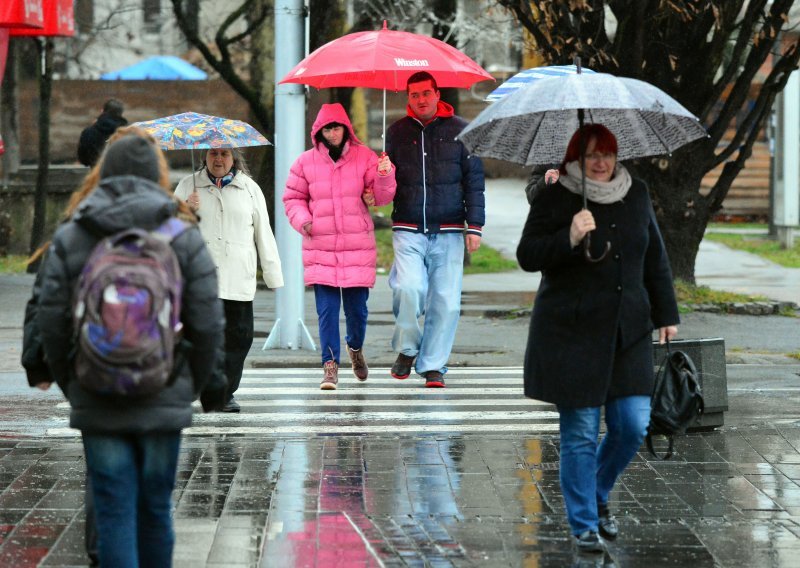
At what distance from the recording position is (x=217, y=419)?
27.7 ft

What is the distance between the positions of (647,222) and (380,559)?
5.69 feet

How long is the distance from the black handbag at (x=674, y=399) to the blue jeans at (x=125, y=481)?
8.04 ft

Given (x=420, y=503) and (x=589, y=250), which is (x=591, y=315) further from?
(x=420, y=503)

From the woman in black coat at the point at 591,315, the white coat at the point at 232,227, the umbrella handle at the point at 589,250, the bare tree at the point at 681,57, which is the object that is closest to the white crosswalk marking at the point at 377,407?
the white coat at the point at 232,227

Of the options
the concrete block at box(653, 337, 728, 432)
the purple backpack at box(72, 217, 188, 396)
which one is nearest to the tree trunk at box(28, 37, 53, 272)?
the concrete block at box(653, 337, 728, 432)

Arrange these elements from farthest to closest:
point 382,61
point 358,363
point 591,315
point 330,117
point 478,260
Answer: point 478,260, point 358,363, point 382,61, point 330,117, point 591,315

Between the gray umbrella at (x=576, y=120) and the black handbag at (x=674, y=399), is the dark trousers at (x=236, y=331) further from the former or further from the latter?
the black handbag at (x=674, y=399)

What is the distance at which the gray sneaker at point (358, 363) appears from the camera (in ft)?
31.6

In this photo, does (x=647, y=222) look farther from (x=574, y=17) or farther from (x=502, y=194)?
(x=502, y=194)

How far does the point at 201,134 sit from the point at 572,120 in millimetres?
2627

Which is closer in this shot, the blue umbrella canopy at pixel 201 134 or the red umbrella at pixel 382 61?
the blue umbrella canopy at pixel 201 134

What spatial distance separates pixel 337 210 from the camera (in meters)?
9.27

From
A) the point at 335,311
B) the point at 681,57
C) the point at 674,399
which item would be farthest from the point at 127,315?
the point at 681,57

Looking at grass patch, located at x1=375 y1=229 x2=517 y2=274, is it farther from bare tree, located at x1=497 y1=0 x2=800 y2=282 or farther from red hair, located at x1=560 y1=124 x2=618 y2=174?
red hair, located at x1=560 y1=124 x2=618 y2=174
